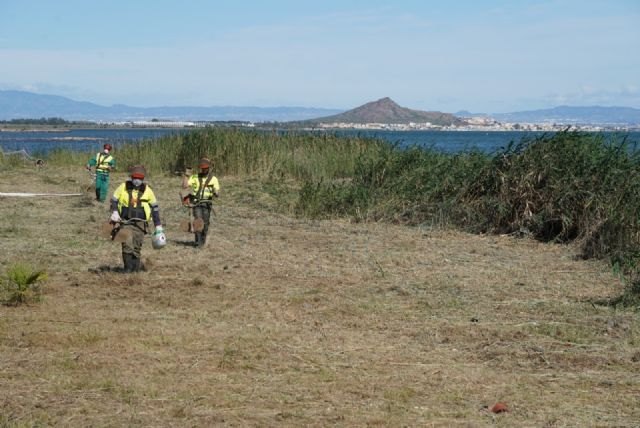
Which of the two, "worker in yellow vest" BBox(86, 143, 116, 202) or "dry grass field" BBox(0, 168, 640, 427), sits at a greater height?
"worker in yellow vest" BBox(86, 143, 116, 202)

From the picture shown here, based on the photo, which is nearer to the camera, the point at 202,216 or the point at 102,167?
the point at 202,216

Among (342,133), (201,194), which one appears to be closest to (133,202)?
(201,194)

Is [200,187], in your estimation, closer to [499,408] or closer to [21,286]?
[21,286]

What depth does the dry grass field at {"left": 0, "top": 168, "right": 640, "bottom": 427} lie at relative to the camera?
6402 mm

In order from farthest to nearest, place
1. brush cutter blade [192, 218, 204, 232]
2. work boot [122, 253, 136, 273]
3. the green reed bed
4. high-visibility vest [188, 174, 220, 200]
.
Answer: the green reed bed → high-visibility vest [188, 174, 220, 200] → brush cutter blade [192, 218, 204, 232] → work boot [122, 253, 136, 273]

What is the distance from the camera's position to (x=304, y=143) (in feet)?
Result: 96.9

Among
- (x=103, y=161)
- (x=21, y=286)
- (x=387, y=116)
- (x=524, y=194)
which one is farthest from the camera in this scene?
(x=387, y=116)

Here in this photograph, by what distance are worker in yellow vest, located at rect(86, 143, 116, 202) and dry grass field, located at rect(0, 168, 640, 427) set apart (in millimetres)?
5450

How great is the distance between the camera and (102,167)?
1988 centimetres

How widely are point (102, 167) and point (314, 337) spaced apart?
12528 millimetres

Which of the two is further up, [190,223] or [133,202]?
[133,202]

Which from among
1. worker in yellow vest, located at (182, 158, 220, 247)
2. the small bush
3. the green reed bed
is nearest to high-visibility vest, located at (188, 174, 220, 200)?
worker in yellow vest, located at (182, 158, 220, 247)

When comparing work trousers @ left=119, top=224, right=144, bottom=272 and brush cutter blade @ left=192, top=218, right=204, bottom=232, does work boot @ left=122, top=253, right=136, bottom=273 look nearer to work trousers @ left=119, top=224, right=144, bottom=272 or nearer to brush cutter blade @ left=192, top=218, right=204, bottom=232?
work trousers @ left=119, top=224, right=144, bottom=272

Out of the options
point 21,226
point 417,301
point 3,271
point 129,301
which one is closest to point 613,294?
point 417,301
